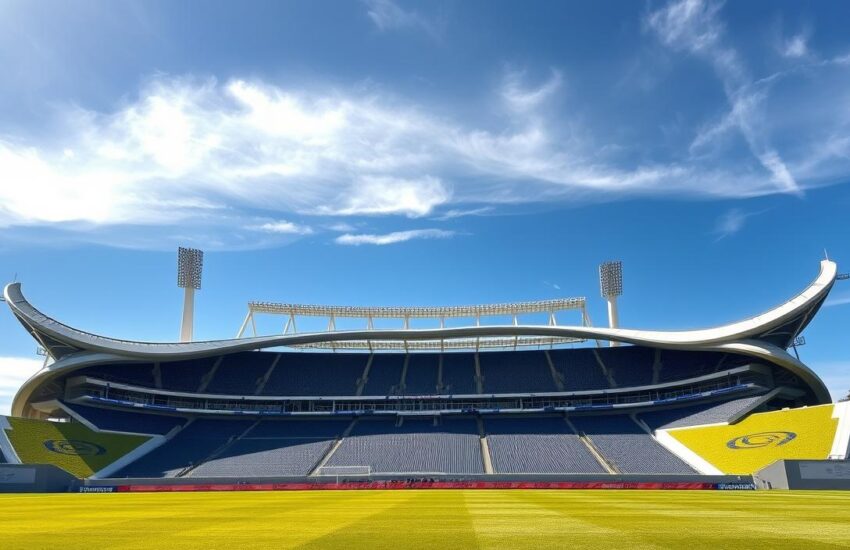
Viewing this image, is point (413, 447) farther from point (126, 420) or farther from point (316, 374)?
point (126, 420)

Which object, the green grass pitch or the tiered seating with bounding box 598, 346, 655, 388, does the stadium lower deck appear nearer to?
the tiered seating with bounding box 598, 346, 655, 388

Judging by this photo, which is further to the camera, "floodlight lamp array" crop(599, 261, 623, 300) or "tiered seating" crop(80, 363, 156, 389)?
"floodlight lamp array" crop(599, 261, 623, 300)

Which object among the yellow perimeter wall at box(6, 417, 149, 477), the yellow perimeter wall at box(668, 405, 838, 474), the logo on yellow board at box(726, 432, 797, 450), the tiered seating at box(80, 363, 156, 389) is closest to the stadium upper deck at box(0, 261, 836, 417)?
the tiered seating at box(80, 363, 156, 389)

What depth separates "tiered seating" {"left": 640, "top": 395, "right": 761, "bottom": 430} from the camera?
5547 cm

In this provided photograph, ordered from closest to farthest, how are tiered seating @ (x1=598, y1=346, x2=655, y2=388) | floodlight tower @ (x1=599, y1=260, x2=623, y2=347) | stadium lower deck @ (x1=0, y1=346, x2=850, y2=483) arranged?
stadium lower deck @ (x1=0, y1=346, x2=850, y2=483) → tiered seating @ (x1=598, y1=346, x2=655, y2=388) → floodlight tower @ (x1=599, y1=260, x2=623, y2=347)

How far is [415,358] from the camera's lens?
7581cm

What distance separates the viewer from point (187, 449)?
57.8 meters

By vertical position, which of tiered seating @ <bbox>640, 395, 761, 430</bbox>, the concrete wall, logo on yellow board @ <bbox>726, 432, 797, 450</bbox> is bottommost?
the concrete wall

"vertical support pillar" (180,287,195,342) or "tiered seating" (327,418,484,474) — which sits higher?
"vertical support pillar" (180,287,195,342)

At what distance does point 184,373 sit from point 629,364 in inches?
2161

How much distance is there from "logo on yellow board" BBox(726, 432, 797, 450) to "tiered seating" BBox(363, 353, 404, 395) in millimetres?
36480

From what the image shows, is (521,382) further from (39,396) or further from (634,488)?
(39,396)

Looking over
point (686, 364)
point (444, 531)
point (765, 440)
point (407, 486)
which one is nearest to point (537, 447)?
point (407, 486)

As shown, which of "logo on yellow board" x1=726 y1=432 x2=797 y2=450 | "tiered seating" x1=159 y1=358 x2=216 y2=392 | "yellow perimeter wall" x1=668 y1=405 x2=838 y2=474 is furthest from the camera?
"tiered seating" x1=159 y1=358 x2=216 y2=392
